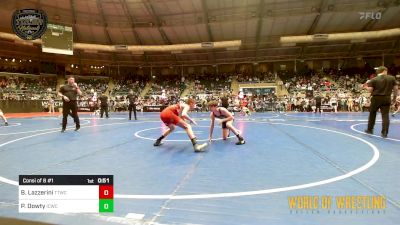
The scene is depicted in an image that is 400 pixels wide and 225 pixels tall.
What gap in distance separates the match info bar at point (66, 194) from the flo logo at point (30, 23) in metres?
6.39

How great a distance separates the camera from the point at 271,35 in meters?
30.9

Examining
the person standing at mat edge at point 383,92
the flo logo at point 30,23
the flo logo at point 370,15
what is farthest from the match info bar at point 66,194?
the flo logo at point 370,15

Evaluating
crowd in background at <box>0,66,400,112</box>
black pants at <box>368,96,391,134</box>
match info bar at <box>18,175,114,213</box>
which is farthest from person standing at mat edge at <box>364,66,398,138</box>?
crowd in background at <box>0,66,400,112</box>

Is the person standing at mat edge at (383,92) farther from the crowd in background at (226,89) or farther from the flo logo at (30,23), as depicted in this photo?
the crowd in background at (226,89)

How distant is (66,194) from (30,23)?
8026 mm

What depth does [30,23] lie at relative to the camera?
8.32 metres

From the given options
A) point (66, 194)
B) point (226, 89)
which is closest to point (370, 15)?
point (226, 89)

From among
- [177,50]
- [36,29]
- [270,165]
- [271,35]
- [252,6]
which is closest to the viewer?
[270,165]

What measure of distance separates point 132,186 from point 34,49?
3787cm

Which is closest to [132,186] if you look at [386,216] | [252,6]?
[386,216]

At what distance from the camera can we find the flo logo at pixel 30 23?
297 inches

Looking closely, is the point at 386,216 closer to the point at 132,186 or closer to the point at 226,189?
the point at 226,189

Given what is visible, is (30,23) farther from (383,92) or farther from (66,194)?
(383,92)

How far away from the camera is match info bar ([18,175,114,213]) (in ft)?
7.38
